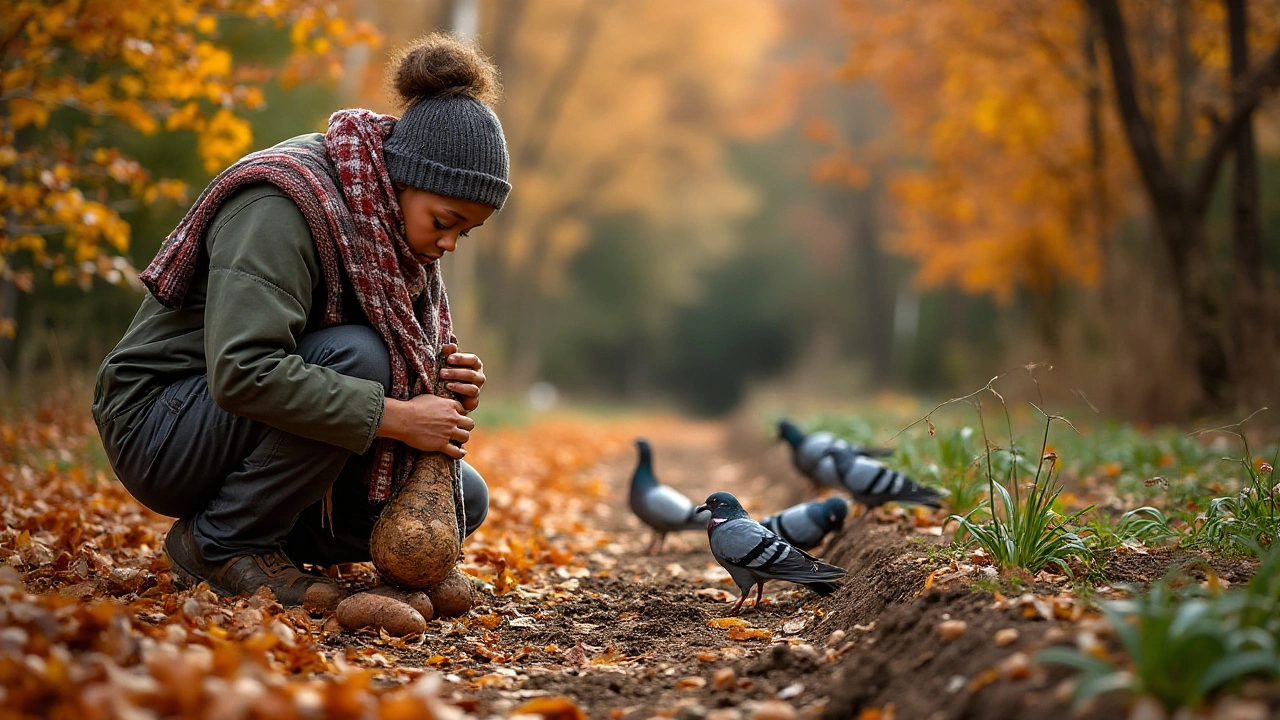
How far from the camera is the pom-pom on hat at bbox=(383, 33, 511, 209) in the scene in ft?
9.41

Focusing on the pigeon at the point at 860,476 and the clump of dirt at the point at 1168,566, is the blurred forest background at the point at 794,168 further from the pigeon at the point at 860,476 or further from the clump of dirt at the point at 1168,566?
the clump of dirt at the point at 1168,566

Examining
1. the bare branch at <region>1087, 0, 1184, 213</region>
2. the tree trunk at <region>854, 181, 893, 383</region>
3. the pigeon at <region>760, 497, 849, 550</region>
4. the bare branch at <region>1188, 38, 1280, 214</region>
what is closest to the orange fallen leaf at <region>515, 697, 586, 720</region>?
the pigeon at <region>760, 497, 849, 550</region>

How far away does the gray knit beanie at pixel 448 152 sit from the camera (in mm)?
2867

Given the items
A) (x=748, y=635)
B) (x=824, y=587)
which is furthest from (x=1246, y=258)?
(x=748, y=635)

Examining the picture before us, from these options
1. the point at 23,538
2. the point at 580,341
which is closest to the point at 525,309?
the point at 580,341

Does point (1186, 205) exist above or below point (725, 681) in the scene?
above

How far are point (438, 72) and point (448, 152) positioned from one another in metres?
0.29

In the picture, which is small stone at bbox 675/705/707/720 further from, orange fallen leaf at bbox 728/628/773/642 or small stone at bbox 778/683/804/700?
orange fallen leaf at bbox 728/628/773/642

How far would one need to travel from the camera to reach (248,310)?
260 cm

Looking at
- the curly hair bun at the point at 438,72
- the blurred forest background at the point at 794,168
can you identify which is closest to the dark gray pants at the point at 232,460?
the curly hair bun at the point at 438,72

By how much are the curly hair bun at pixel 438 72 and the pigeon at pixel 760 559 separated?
172 cm

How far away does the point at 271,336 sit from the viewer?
2613 mm

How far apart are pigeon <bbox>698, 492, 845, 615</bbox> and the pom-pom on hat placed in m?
1.40

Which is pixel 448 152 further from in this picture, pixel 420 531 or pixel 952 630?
pixel 952 630
